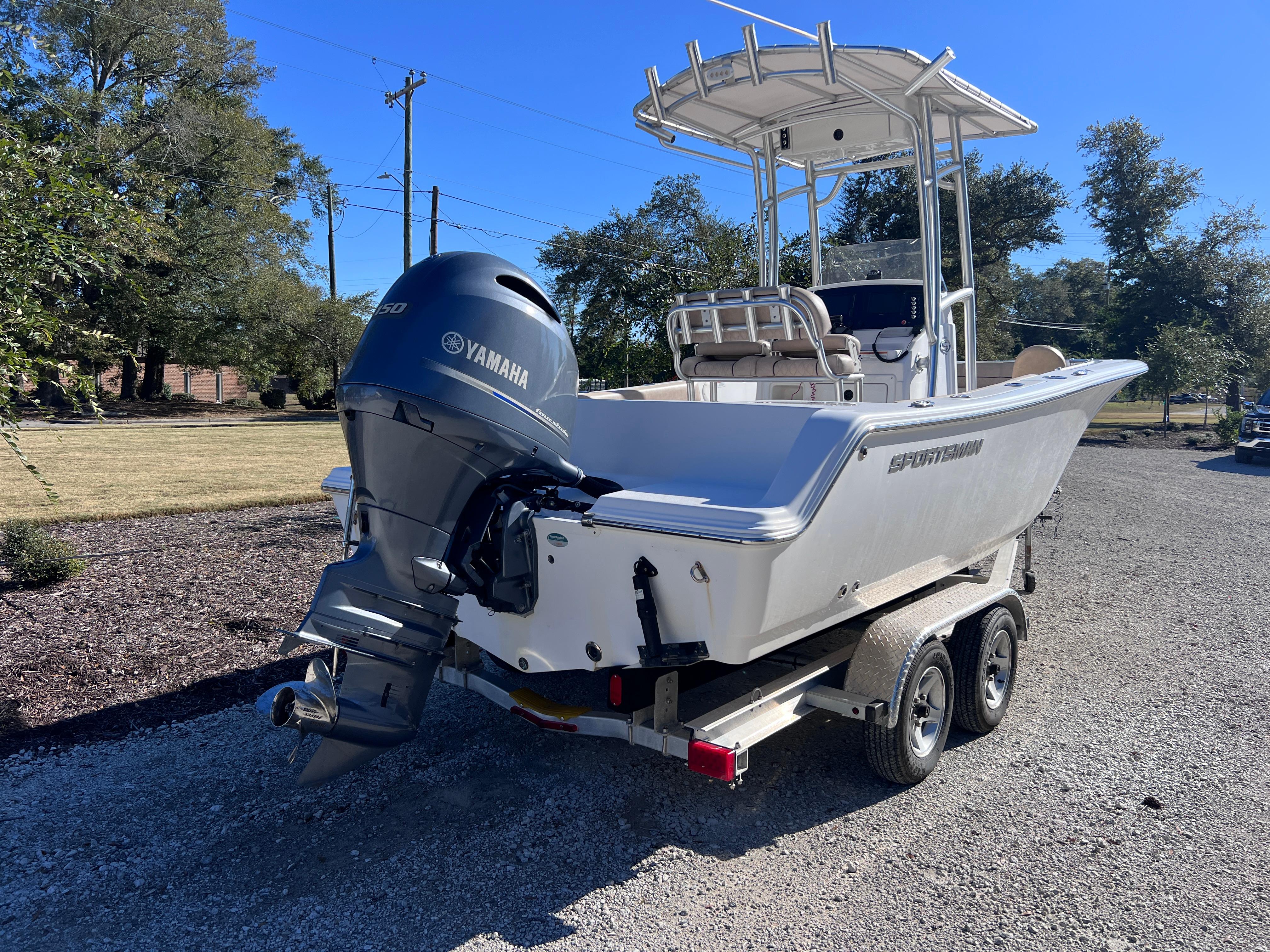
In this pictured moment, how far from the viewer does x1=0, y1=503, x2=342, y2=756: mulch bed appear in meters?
4.61

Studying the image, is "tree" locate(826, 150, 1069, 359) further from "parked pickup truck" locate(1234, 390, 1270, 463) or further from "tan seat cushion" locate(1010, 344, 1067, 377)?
"tan seat cushion" locate(1010, 344, 1067, 377)

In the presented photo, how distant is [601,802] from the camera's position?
147 inches

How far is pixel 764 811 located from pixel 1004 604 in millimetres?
1905

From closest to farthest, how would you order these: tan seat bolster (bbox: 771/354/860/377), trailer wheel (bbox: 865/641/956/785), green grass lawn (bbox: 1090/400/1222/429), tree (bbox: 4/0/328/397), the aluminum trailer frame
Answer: the aluminum trailer frame
trailer wheel (bbox: 865/641/956/785)
tan seat bolster (bbox: 771/354/860/377)
tree (bbox: 4/0/328/397)
green grass lawn (bbox: 1090/400/1222/429)

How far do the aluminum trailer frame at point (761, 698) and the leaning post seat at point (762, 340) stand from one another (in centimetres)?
135

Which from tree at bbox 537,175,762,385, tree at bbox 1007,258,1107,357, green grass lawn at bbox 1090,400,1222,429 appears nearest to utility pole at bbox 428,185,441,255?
tree at bbox 537,175,762,385

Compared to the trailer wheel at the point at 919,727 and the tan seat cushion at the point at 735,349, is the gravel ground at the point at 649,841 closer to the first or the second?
the trailer wheel at the point at 919,727

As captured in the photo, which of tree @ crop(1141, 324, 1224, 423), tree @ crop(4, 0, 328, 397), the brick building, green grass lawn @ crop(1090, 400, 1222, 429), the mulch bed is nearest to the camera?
the mulch bed

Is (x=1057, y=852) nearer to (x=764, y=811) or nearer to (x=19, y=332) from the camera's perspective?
(x=764, y=811)

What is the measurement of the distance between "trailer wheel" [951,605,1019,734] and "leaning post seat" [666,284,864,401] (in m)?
1.40

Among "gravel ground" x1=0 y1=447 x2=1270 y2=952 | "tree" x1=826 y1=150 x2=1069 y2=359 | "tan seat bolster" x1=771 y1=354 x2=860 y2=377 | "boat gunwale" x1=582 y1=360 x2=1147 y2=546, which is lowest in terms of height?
"gravel ground" x1=0 y1=447 x2=1270 y2=952

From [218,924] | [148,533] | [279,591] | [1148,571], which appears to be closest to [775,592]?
[218,924]

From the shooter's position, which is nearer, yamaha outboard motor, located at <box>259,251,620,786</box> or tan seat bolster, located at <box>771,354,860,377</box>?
yamaha outboard motor, located at <box>259,251,620,786</box>

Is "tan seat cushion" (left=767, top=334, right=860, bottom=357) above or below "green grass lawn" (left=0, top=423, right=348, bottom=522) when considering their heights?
above
